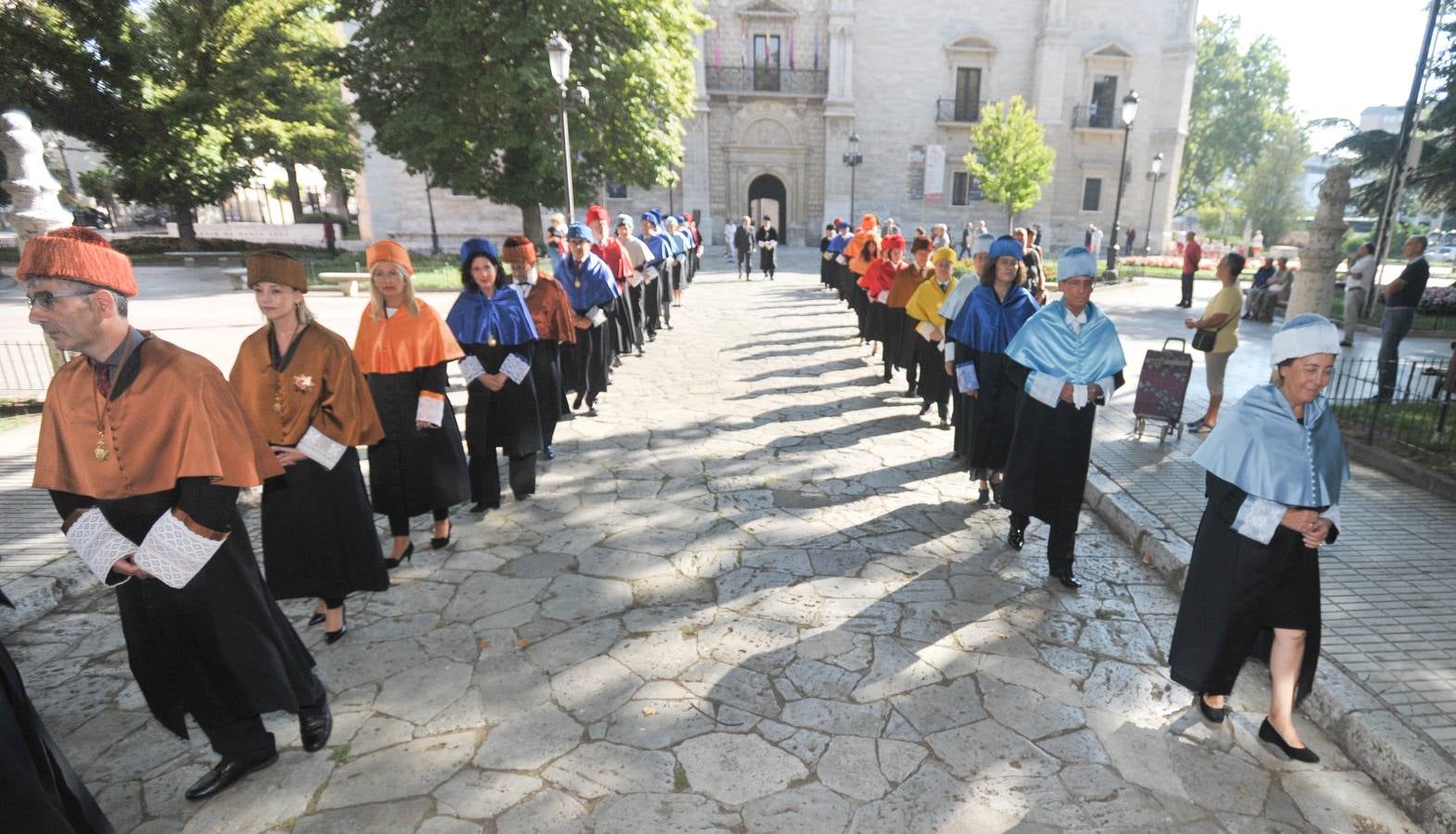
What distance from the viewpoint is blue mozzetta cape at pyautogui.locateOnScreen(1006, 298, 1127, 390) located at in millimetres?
4742

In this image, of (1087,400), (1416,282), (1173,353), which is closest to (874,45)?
(1416,282)

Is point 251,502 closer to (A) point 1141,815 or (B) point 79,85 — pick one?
(A) point 1141,815

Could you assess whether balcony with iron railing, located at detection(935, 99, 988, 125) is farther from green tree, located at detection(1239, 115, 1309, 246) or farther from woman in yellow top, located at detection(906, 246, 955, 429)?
woman in yellow top, located at detection(906, 246, 955, 429)

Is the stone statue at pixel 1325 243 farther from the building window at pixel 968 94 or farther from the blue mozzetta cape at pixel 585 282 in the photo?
the building window at pixel 968 94

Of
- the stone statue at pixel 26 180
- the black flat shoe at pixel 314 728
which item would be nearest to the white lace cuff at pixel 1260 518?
the black flat shoe at pixel 314 728

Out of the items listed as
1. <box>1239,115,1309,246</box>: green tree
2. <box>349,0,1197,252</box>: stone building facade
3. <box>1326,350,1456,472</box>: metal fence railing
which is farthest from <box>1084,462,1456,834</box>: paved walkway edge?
<box>1239,115,1309,246</box>: green tree

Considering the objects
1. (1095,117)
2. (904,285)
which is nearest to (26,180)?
(904,285)

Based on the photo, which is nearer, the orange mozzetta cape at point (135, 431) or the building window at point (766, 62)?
the orange mozzetta cape at point (135, 431)

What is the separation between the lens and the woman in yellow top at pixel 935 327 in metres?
7.75

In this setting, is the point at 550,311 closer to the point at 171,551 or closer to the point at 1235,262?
the point at 171,551

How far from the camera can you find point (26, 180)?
709 cm

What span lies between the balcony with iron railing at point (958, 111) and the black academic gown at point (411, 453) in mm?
38257

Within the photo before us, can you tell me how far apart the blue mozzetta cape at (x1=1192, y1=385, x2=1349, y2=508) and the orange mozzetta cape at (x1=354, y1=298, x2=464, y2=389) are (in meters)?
4.42

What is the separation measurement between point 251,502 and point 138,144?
3062cm
